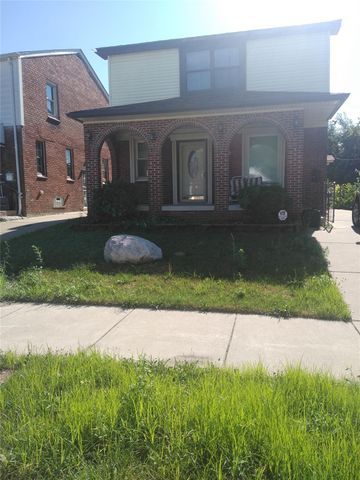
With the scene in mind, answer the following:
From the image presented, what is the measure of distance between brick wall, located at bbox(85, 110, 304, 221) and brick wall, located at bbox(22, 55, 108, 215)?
654cm

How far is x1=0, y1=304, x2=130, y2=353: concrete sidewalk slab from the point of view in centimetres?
403

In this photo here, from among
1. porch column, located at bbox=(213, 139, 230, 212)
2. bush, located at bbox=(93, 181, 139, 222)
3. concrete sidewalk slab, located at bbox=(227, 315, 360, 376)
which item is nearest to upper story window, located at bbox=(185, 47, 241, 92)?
porch column, located at bbox=(213, 139, 230, 212)

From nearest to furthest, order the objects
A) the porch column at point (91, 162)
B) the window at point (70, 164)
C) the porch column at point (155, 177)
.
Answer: the porch column at point (155, 177)
the porch column at point (91, 162)
the window at point (70, 164)

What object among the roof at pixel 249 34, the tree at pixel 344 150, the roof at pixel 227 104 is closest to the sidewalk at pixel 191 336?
the roof at pixel 227 104

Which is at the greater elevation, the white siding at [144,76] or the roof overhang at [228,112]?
the white siding at [144,76]

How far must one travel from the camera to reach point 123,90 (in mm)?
15172

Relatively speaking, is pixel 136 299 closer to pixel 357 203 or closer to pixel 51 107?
pixel 357 203

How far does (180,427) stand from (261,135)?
469 inches

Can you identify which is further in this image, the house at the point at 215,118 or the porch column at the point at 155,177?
the porch column at the point at 155,177

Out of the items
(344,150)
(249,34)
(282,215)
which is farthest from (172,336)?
(344,150)

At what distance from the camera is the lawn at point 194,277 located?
5176 mm

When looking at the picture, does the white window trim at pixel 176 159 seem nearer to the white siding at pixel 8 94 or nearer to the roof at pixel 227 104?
the roof at pixel 227 104

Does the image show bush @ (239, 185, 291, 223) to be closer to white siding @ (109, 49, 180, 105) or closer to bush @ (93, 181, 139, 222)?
bush @ (93, 181, 139, 222)

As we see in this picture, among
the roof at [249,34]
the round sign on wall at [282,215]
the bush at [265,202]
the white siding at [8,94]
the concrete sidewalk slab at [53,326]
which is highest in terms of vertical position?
the roof at [249,34]
